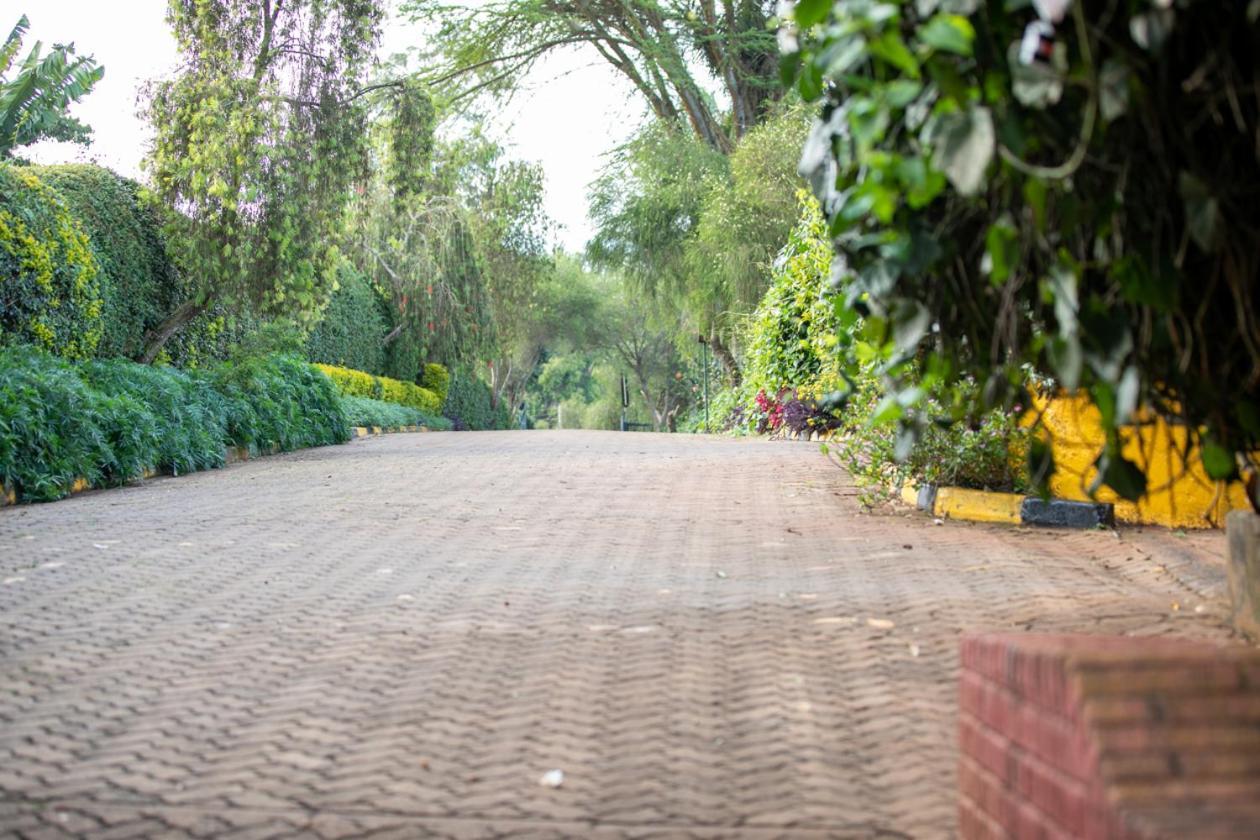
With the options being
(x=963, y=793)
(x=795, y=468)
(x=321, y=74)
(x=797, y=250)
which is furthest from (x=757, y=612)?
(x=321, y=74)

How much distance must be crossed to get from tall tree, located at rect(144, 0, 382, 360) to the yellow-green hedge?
5.54m

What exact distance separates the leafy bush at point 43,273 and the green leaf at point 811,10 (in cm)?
1148

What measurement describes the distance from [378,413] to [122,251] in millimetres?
10357

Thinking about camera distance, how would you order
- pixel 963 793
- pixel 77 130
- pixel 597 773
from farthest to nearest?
pixel 77 130
pixel 597 773
pixel 963 793

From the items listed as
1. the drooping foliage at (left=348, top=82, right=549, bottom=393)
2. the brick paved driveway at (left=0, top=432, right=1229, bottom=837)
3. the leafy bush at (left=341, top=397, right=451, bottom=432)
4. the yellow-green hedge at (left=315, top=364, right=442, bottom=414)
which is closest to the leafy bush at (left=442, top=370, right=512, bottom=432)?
the yellow-green hedge at (left=315, top=364, right=442, bottom=414)

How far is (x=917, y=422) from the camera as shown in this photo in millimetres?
2789

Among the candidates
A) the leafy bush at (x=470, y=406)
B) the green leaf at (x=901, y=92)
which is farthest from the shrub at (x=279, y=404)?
the leafy bush at (x=470, y=406)

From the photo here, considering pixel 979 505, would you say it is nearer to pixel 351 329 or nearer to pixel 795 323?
pixel 795 323

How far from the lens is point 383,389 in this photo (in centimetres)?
2903

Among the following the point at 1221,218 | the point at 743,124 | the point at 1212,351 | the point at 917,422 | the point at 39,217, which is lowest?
the point at 917,422

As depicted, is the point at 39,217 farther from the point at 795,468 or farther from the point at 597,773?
the point at 597,773

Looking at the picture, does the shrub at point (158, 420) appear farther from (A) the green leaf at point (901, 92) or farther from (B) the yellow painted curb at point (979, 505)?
(A) the green leaf at point (901, 92)

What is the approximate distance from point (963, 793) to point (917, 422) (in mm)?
1005

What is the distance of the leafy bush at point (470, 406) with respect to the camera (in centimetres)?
3762
